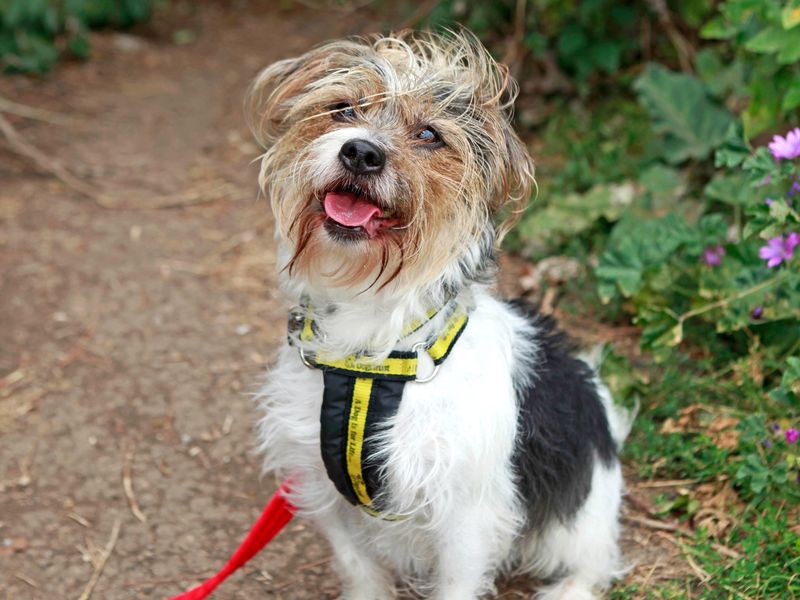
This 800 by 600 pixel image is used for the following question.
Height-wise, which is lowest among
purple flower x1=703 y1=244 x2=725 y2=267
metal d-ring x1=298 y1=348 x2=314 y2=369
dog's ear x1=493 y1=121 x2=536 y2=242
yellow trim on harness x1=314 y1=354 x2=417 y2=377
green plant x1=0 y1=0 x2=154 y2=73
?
green plant x1=0 y1=0 x2=154 y2=73

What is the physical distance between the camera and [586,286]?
16.3ft

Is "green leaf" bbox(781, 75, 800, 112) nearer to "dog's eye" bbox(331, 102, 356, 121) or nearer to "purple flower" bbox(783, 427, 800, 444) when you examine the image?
"purple flower" bbox(783, 427, 800, 444)

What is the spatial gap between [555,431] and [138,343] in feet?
8.27

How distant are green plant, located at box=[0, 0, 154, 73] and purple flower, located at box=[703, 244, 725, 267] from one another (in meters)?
5.28

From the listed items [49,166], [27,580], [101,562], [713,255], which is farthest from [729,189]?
[49,166]

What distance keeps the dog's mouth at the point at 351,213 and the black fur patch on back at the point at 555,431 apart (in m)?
0.71

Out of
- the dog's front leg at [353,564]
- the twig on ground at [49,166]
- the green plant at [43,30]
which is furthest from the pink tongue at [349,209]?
the green plant at [43,30]

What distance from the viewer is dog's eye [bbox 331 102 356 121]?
280cm

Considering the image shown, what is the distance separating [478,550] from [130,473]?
1.73 m

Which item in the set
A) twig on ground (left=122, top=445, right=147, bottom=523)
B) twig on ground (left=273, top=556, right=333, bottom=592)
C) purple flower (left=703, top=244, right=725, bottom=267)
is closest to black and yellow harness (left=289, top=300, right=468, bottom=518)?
twig on ground (left=273, top=556, right=333, bottom=592)

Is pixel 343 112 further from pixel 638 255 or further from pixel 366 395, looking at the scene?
pixel 638 255

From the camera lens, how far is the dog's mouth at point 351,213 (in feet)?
8.86

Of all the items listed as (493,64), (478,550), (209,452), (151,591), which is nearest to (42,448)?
(209,452)

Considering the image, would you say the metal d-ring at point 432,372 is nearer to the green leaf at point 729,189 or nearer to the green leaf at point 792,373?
the green leaf at point 792,373
